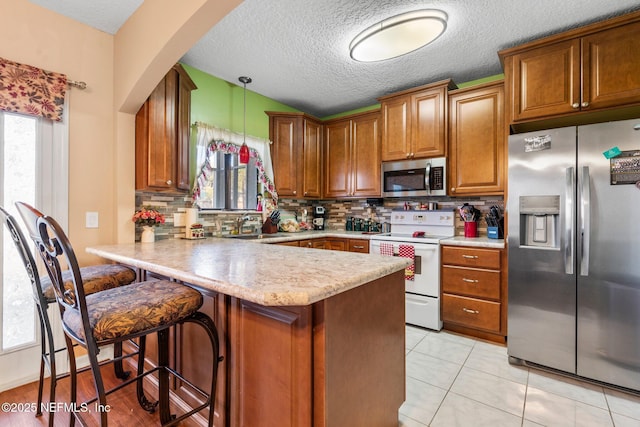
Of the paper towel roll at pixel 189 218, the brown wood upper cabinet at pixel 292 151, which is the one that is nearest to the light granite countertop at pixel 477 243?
the brown wood upper cabinet at pixel 292 151

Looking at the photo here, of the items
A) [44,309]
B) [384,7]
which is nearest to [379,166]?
[384,7]

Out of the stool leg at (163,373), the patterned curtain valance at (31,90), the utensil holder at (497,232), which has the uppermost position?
the patterned curtain valance at (31,90)

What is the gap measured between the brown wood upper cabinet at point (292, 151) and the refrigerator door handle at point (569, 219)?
105 inches

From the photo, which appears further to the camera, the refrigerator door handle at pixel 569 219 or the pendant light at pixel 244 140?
the pendant light at pixel 244 140

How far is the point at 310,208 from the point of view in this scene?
4.39 m

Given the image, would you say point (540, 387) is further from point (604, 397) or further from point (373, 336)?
point (373, 336)

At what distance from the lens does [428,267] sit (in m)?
2.87

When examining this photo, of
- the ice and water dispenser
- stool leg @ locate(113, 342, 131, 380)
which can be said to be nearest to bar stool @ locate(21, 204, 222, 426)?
stool leg @ locate(113, 342, 131, 380)

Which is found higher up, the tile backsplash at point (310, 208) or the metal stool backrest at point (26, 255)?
the tile backsplash at point (310, 208)

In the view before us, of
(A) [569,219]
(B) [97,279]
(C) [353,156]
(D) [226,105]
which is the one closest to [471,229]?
(A) [569,219]

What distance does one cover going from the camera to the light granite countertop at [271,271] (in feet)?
3.03

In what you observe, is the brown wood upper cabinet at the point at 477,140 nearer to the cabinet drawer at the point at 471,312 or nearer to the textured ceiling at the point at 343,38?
the textured ceiling at the point at 343,38

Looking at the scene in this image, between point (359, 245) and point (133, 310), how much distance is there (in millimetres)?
2575

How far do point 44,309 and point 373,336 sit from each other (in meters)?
1.61
